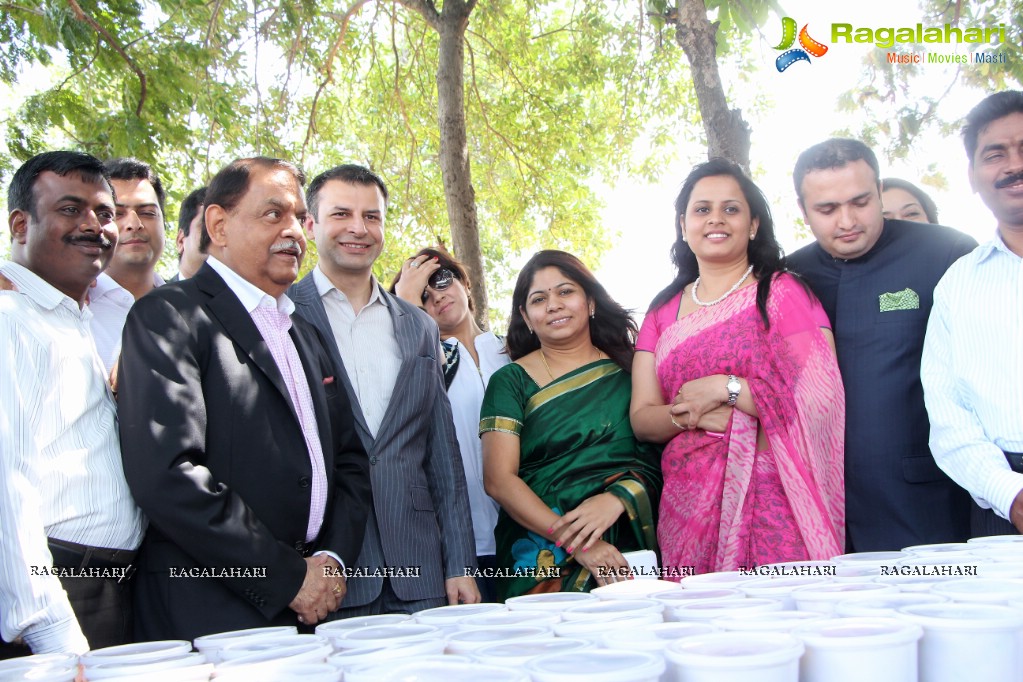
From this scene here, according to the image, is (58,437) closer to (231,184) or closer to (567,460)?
(231,184)

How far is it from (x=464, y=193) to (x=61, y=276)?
4542 mm

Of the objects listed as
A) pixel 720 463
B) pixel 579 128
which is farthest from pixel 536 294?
pixel 579 128

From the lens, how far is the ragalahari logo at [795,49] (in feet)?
17.8

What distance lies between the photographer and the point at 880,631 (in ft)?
4.52

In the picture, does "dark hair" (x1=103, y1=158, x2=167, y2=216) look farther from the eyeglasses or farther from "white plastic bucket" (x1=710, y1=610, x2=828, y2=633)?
"white plastic bucket" (x1=710, y1=610, x2=828, y2=633)

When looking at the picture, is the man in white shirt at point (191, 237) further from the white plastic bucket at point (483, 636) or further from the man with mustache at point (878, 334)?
the white plastic bucket at point (483, 636)

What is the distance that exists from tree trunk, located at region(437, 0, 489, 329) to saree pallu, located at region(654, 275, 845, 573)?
3.59 meters

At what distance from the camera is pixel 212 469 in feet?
8.39

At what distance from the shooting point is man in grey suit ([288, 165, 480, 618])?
3.14 m

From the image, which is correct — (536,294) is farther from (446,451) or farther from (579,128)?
(579,128)

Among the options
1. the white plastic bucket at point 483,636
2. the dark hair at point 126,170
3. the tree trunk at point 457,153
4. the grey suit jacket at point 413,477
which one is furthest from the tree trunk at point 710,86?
the white plastic bucket at point 483,636

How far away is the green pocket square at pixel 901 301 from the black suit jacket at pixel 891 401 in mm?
11

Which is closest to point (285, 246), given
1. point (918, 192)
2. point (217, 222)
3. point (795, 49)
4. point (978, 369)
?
point (217, 222)

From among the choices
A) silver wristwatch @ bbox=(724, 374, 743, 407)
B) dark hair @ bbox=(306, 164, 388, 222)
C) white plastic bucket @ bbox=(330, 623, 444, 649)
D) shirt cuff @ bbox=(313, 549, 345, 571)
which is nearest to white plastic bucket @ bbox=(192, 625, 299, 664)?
white plastic bucket @ bbox=(330, 623, 444, 649)
